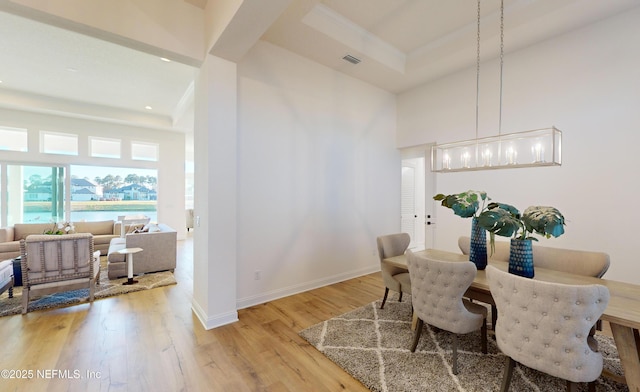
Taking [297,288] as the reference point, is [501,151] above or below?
above

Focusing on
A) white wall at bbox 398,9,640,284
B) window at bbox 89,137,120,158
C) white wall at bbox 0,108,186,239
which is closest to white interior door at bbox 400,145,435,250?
white wall at bbox 398,9,640,284

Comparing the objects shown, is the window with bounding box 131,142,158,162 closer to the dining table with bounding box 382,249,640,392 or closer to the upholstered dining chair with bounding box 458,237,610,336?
the dining table with bounding box 382,249,640,392

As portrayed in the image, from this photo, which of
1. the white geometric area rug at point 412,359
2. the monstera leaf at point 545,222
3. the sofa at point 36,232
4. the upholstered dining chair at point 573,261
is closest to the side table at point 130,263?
the sofa at point 36,232

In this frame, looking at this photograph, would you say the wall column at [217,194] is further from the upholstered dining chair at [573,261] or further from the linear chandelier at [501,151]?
the upholstered dining chair at [573,261]

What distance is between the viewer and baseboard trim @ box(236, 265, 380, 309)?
10.8ft

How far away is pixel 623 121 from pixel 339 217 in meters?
3.76

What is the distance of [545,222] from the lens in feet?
6.47

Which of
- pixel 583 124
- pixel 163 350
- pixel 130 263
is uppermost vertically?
pixel 583 124

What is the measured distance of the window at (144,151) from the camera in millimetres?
7457

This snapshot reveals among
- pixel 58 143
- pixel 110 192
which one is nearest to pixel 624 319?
pixel 110 192

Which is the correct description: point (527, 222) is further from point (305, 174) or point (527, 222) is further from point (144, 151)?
point (144, 151)

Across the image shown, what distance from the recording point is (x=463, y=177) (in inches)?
171

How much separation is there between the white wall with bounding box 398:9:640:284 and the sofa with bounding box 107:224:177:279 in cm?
555

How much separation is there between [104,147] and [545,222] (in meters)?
9.41
